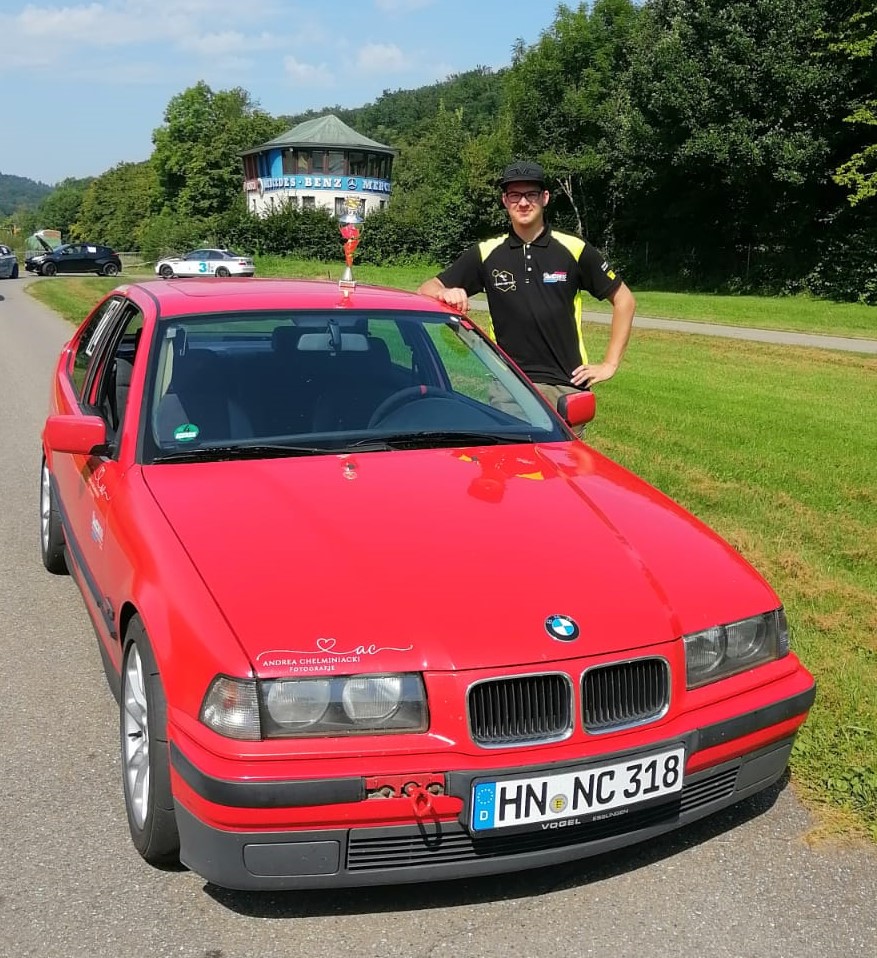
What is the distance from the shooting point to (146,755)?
2.87 metres

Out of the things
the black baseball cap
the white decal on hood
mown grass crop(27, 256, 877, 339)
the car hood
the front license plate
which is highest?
the black baseball cap

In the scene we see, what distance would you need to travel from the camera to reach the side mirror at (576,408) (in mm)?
4293

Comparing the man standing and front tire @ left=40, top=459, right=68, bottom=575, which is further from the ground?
the man standing

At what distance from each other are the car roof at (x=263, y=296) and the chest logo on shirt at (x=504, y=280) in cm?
63

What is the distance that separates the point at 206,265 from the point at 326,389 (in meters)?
40.1

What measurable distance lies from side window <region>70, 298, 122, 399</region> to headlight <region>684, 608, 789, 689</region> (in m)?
3.25

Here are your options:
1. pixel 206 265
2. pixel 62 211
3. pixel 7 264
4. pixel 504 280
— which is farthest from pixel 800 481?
pixel 62 211

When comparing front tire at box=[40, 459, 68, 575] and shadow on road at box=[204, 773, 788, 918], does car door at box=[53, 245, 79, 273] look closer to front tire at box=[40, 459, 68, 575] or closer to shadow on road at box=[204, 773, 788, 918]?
front tire at box=[40, 459, 68, 575]

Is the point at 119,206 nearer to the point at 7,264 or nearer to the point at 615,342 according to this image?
the point at 7,264

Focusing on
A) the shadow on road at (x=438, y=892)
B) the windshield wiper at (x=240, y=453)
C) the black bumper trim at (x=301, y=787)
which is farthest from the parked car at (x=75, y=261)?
the black bumper trim at (x=301, y=787)

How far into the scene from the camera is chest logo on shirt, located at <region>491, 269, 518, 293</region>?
16.9ft

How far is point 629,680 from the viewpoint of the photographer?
2580mm

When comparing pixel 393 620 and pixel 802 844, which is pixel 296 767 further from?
pixel 802 844

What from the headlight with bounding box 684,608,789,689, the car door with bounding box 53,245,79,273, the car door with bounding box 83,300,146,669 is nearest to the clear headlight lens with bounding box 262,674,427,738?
the headlight with bounding box 684,608,789,689
